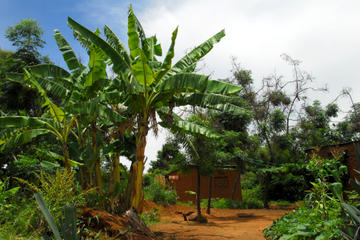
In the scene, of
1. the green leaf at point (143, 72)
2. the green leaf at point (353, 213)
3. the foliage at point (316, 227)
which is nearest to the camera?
the green leaf at point (353, 213)

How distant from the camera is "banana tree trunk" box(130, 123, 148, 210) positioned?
7.29m

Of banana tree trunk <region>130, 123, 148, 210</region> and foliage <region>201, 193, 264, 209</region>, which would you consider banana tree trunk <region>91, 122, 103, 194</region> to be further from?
foliage <region>201, 193, 264, 209</region>

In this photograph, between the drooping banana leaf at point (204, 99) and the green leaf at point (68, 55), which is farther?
the green leaf at point (68, 55)

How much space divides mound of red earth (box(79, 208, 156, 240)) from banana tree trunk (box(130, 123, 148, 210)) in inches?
69.2

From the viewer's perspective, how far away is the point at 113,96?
7.79 metres

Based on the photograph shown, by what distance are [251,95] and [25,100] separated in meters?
16.2

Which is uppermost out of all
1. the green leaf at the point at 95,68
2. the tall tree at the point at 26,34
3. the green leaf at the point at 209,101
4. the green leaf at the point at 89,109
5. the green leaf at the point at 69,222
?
the tall tree at the point at 26,34

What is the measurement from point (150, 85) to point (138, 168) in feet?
7.69

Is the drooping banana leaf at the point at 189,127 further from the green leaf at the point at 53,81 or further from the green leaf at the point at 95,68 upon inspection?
the green leaf at the point at 53,81

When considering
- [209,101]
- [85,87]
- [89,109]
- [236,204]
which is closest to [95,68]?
[85,87]

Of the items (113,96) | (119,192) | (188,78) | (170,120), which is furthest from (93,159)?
(188,78)

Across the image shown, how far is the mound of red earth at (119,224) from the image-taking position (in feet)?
16.3

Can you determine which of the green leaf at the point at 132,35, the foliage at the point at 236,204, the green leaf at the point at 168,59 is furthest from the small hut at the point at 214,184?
the green leaf at the point at 132,35

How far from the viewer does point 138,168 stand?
7.40 meters
